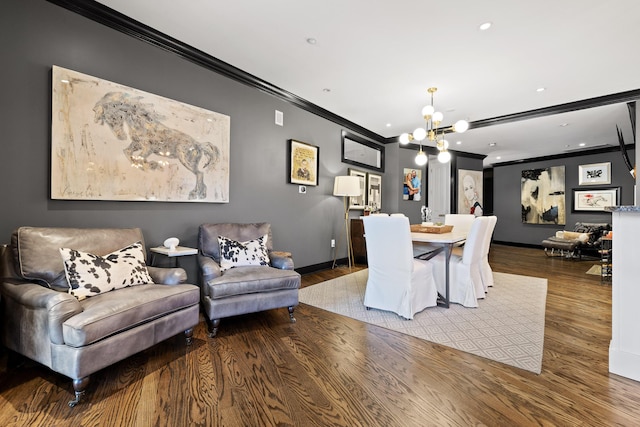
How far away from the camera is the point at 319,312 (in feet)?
9.72

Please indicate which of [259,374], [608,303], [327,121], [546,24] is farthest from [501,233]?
[259,374]

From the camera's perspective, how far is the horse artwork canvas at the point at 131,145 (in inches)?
88.5

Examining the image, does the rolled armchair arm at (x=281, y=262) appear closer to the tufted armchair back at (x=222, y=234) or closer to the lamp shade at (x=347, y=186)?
the tufted armchair back at (x=222, y=234)

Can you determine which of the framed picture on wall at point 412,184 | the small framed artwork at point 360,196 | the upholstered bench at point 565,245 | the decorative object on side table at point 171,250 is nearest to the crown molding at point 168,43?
the small framed artwork at point 360,196

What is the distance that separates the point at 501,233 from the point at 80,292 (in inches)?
400

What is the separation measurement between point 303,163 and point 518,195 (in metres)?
7.44

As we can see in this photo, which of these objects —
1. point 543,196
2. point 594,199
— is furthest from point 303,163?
point 594,199

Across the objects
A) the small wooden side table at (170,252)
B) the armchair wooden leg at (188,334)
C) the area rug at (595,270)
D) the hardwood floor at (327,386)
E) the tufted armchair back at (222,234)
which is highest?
the tufted armchair back at (222,234)

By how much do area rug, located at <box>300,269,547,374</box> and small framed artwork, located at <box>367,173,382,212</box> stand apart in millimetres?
2365

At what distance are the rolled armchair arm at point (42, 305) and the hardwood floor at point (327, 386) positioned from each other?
39cm

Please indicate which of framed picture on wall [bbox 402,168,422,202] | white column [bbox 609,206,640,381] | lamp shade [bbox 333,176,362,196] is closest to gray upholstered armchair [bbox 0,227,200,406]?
white column [bbox 609,206,640,381]

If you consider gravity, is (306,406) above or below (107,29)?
below

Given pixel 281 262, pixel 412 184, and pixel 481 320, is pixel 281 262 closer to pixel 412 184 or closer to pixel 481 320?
pixel 481 320

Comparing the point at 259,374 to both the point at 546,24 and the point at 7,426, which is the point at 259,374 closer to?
the point at 7,426
